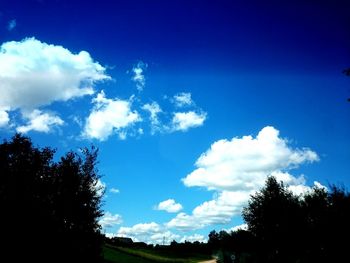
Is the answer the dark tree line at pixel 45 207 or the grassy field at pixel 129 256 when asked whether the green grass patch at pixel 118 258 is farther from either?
the dark tree line at pixel 45 207

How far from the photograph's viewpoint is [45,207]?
21.4 metres

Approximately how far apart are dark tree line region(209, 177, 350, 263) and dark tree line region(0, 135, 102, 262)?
1886 centimetres

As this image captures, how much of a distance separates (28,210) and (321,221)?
25121 millimetres

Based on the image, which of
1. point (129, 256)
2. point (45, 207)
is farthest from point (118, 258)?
point (45, 207)

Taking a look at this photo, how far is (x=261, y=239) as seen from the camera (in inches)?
1901

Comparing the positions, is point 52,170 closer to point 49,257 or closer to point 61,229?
point 61,229

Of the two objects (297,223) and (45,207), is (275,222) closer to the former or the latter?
(297,223)

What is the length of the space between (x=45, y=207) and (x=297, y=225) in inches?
1283

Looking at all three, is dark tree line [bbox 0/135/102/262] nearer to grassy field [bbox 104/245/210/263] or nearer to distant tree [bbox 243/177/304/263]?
distant tree [bbox 243/177/304/263]

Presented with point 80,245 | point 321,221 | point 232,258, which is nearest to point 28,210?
point 80,245

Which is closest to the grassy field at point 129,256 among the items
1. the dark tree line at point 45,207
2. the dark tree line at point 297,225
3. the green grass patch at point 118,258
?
the green grass patch at point 118,258

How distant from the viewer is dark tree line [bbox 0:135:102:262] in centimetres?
1955

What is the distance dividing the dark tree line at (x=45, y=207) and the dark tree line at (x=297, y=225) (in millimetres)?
18859

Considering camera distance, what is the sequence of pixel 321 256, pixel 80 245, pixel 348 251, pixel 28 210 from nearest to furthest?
pixel 28 210 < pixel 80 245 < pixel 348 251 < pixel 321 256
